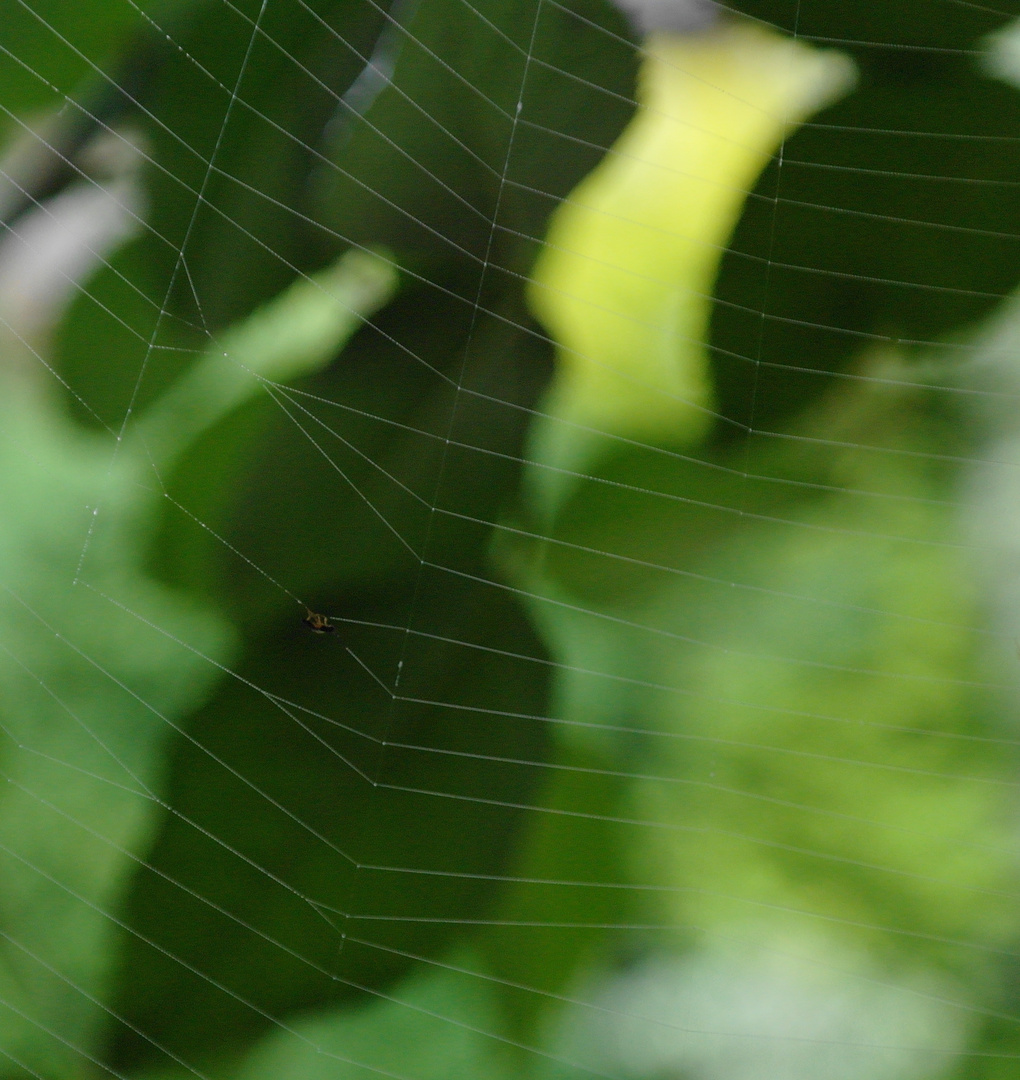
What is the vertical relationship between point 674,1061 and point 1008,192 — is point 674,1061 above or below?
below

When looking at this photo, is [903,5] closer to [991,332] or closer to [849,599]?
[991,332]

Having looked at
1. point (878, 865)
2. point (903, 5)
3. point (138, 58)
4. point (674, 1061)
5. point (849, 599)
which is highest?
point (903, 5)

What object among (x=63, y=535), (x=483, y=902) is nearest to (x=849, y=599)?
(x=483, y=902)
